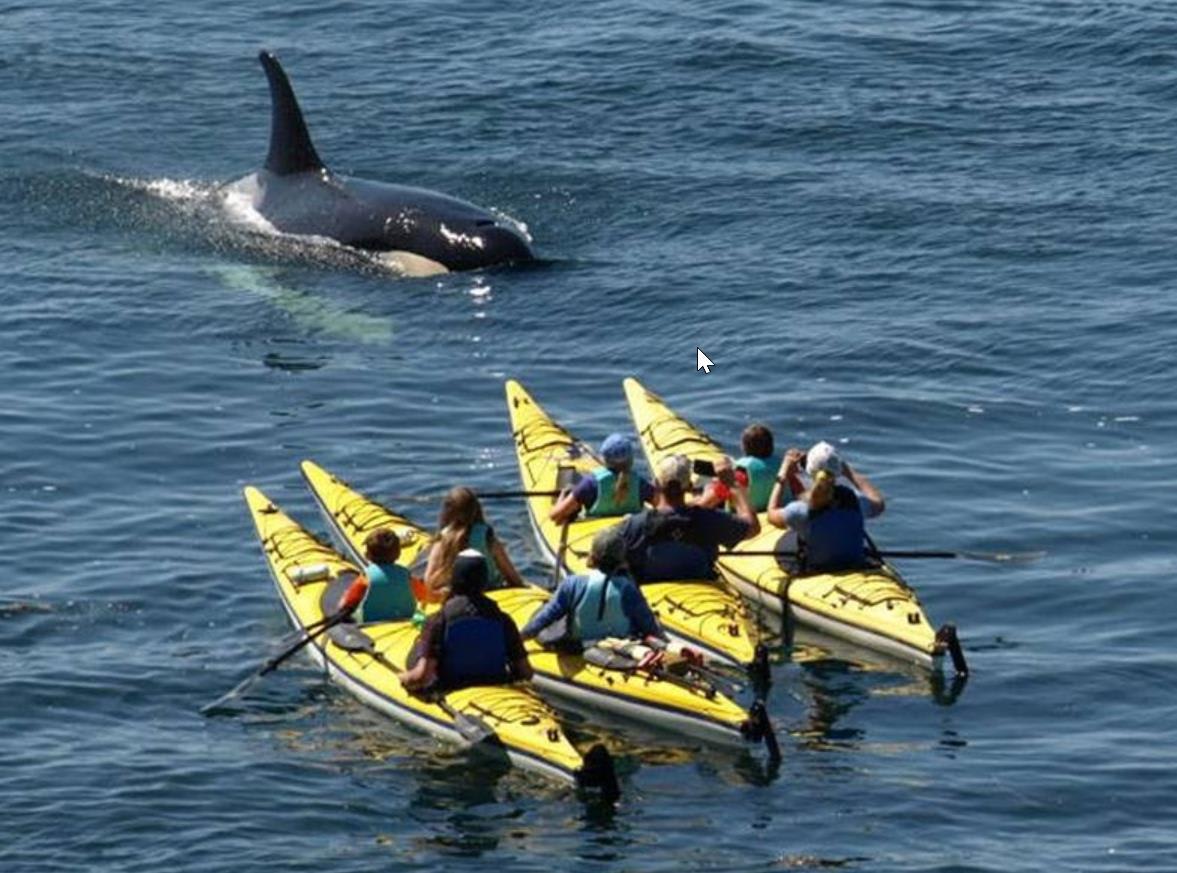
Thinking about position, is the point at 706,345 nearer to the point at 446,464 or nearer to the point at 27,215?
the point at 446,464

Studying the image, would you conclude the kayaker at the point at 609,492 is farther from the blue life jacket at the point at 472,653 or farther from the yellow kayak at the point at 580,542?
the blue life jacket at the point at 472,653

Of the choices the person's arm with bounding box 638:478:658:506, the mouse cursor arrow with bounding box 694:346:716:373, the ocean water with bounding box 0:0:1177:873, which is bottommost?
the mouse cursor arrow with bounding box 694:346:716:373

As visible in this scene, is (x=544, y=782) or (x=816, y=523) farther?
(x=816, y=523)

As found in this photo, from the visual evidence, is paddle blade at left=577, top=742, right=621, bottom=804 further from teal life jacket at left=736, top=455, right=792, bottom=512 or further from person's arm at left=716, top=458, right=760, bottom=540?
teal life jacket at left=736, top=455, right=792, bottom=512

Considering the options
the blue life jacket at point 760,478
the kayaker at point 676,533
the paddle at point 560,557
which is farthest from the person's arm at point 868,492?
the paddle at point 560,557

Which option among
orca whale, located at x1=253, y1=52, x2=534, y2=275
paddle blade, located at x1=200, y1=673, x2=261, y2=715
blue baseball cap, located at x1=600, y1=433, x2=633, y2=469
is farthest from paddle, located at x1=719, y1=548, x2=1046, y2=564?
orca whale, located at x1=253, y1=52, x2=534, y2=275

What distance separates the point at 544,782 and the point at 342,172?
21226 millimetres

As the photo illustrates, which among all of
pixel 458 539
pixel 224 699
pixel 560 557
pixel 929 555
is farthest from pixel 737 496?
pixel 224 699

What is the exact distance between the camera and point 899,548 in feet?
98.6

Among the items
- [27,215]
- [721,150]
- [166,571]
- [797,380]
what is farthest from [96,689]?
[721,150]

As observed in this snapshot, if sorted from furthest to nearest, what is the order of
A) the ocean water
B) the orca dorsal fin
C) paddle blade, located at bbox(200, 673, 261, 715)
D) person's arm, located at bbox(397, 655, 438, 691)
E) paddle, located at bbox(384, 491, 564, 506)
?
the orca dorsal fin → paddle, located at bbox(384, 491, 564, 506) → paddle blade, located at bbox(200, 673, 261, 715) → person's arm, located at bbox(397, 655, 438, 691) → the ocean water

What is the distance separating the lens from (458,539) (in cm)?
2631

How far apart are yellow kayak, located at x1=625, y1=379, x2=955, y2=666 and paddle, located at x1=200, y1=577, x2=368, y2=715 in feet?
12.9

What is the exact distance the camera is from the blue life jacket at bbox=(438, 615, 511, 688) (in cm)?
2459
